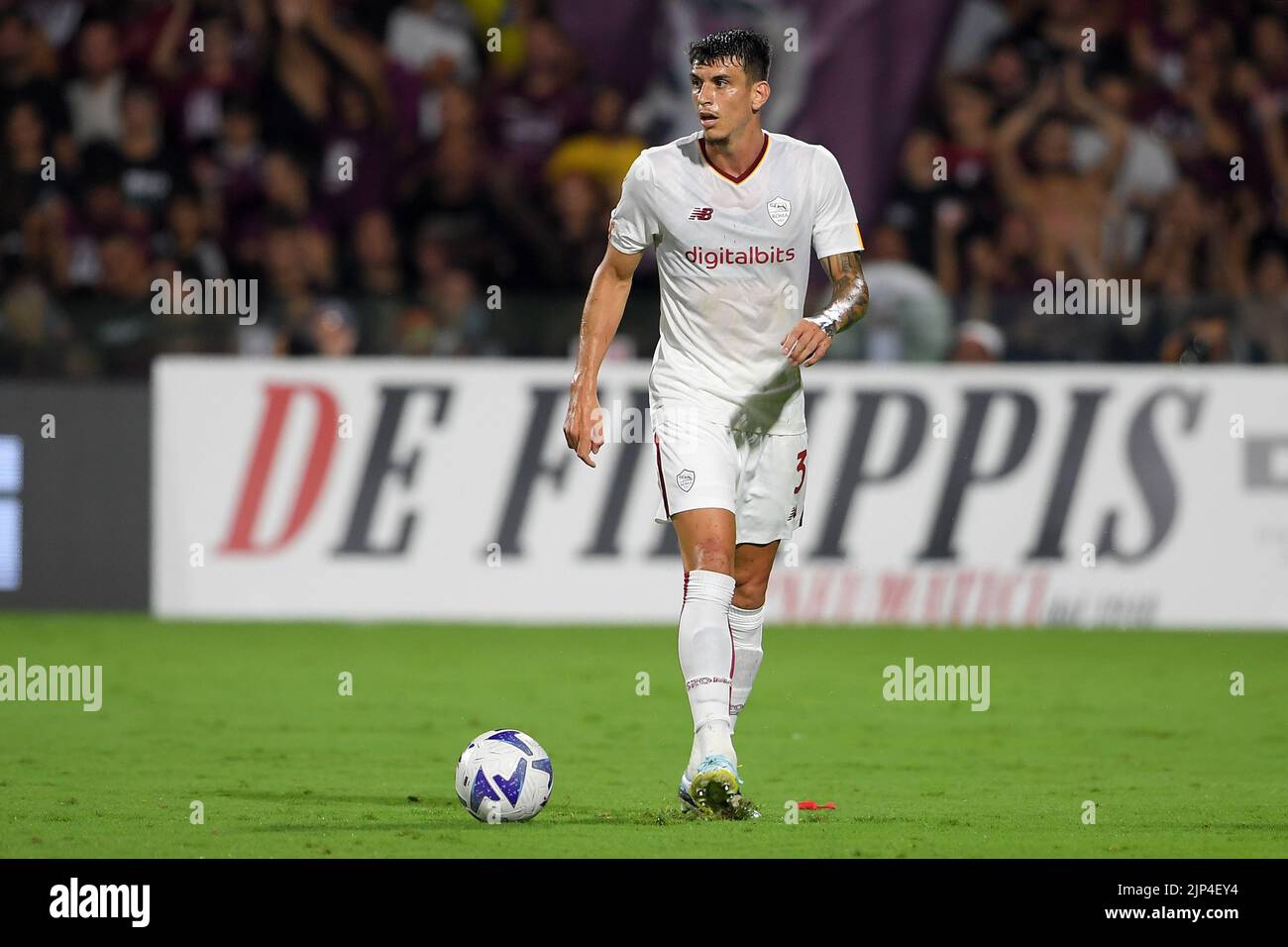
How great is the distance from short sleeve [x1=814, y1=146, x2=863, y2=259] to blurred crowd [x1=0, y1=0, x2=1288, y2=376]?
6.62 m

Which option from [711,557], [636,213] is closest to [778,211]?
[636,213]

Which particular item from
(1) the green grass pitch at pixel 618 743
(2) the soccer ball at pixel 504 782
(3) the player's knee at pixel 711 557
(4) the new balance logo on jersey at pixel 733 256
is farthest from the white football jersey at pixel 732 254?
(1) the green grass pitch at pixel 618 743

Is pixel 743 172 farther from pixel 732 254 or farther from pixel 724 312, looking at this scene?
pixel 724 312

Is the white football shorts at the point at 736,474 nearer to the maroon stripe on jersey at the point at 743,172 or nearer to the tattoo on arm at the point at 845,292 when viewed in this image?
the tattoo on arm at the point at 845,292

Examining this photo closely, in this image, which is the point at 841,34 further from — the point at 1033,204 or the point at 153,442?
the point at 153,442

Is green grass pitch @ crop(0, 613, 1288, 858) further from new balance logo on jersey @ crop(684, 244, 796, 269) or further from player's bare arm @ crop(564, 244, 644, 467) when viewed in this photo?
new balance logo on jersey @ crop(684, 244, 796, 269)

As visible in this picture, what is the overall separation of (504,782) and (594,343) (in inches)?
60.4

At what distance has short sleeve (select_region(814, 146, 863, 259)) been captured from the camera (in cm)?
765

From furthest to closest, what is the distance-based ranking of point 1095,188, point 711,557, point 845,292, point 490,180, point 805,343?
point 1095,188
point 490,180
point 845,292
point 711,557
point 805,343

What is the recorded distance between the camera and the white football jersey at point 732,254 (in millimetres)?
7535

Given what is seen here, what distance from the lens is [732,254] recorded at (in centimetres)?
754

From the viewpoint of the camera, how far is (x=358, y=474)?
1418 centimetres

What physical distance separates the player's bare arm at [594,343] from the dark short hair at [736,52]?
0.71 m

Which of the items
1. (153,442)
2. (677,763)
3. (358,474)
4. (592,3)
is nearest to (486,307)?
(358,474)
